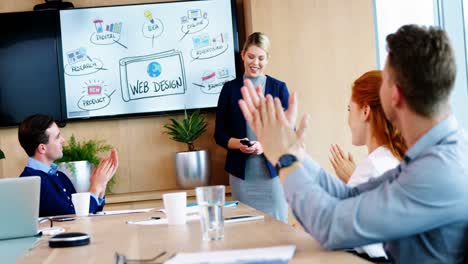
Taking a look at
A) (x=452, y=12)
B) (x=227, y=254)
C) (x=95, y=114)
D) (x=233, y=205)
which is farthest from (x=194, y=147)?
(x=227, y=254)

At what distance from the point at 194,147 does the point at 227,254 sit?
3.85 metres

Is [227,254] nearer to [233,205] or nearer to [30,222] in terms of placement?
[30,222]

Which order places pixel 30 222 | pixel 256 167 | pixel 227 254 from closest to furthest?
pixel 227 254, pixel 30 222, pixel 256 167

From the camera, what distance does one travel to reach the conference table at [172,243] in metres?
1.57

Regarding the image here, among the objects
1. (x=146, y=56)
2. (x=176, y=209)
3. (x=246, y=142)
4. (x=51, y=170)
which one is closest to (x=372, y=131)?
(x=176, y=209)

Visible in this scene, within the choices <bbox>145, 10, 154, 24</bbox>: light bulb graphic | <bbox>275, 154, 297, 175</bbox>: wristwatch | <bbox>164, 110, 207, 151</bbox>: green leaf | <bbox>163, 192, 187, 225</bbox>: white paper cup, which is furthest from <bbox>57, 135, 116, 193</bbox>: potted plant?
<bbox>275, 154, 297, 175</bbox>: wristwatch

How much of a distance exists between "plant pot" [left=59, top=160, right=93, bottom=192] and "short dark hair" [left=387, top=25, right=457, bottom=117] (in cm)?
381

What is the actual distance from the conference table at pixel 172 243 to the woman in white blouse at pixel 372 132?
0.34 meters

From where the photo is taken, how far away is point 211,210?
72.2 inches

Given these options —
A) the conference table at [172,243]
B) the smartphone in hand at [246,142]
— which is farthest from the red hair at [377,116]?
the smartphone in hand at [246,142]

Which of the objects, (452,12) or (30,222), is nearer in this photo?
(30,222)

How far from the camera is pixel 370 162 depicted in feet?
7.17

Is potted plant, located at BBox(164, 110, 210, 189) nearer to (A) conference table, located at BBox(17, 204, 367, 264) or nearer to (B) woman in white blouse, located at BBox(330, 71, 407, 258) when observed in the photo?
(A) conference table, located at BBox(17, 204, 367, 264)

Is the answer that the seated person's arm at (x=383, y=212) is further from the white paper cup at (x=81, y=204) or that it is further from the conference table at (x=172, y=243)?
the white paper cup at (x=81, y=204)
